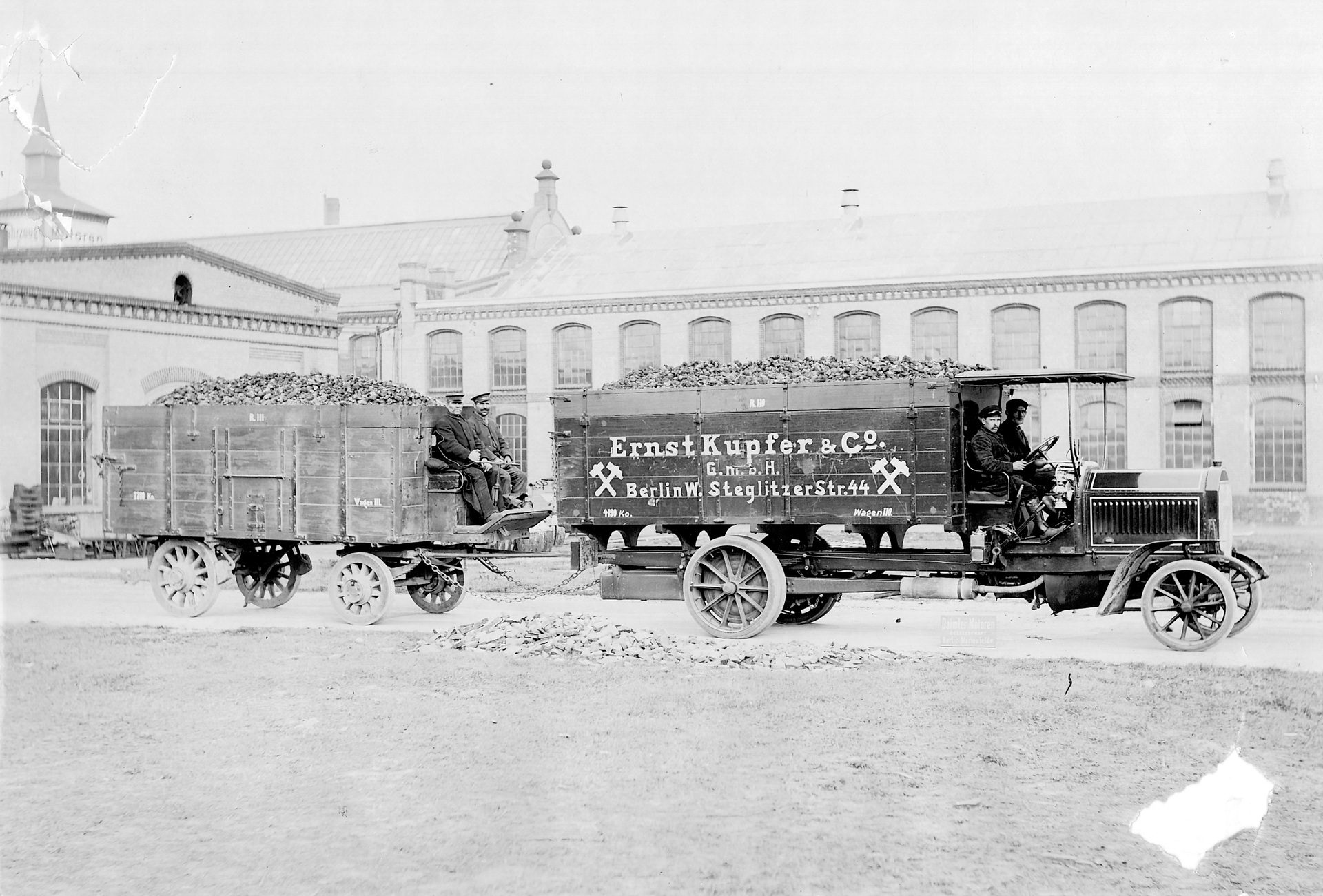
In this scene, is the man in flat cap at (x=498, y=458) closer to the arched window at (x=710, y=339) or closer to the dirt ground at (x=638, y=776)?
the dirt ground at (x=638, y=776)

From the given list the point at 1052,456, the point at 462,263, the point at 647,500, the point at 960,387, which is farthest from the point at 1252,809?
the point at 462,263

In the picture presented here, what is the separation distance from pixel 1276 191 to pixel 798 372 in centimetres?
1906

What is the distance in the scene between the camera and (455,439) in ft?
42.8

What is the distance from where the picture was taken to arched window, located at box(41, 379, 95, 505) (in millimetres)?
22531

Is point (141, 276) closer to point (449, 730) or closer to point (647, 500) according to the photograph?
point (647, 500)

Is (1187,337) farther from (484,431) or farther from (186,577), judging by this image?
(186,577)

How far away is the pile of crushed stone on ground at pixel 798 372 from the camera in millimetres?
11680

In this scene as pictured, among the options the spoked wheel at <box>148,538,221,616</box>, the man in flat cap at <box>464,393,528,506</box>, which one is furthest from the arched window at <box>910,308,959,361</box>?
the spoked wheel at <box>148,538,221,616</box>

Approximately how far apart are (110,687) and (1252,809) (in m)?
7.39

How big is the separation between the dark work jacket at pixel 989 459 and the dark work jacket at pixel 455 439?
485 cm

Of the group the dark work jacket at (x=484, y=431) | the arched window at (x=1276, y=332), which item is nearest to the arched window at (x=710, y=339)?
the arched window at (x=1276, y=332)

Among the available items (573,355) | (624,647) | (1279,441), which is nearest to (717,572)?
(624,647)

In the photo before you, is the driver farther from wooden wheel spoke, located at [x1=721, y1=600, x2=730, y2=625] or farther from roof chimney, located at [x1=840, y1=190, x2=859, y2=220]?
roof chimney, located at [x1=840, y1=190, x2=859, y2=220]

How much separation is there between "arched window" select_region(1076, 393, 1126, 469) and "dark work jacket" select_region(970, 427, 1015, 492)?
52.8ft
